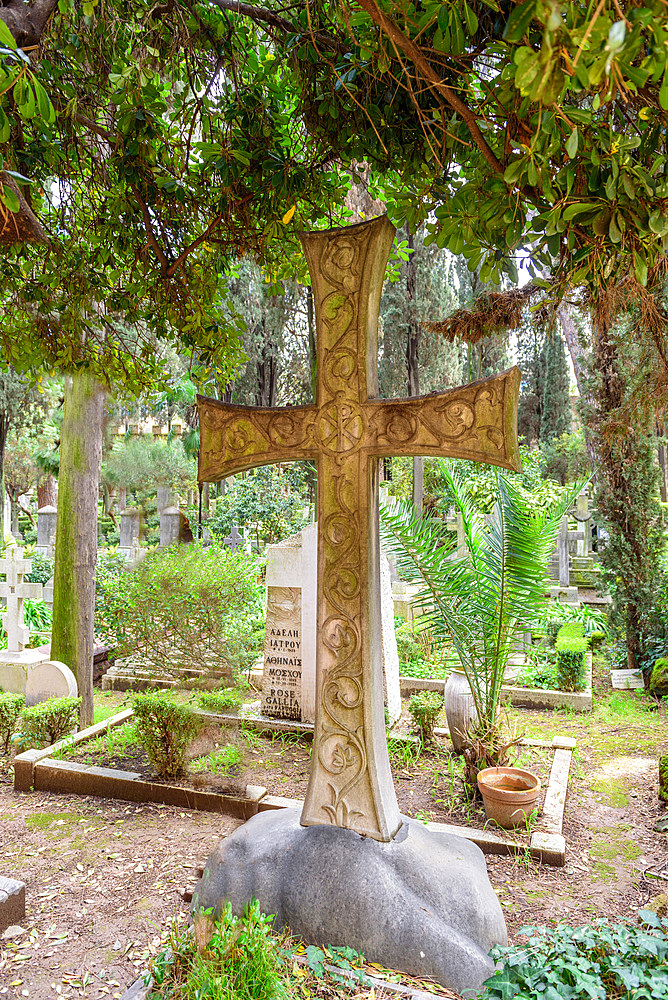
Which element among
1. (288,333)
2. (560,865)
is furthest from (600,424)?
(288,333)

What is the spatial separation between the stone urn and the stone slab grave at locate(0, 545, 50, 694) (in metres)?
4.81

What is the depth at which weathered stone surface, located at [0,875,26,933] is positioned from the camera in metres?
3.18

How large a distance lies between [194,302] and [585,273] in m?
2.43

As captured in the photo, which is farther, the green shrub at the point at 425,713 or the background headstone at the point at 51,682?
the background headstone at the point at 51,682

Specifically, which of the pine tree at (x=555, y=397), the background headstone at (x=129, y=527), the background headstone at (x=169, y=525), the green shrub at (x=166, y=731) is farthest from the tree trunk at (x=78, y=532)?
the pine tree at (x=555, y=397)

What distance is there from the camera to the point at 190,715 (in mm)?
5047

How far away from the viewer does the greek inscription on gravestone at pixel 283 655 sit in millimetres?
6453

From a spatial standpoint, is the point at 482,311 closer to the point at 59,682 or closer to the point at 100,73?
the point at 100,73

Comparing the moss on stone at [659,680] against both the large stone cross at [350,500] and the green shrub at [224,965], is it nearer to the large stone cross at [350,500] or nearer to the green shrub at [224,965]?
the large stone cross at [350,500]

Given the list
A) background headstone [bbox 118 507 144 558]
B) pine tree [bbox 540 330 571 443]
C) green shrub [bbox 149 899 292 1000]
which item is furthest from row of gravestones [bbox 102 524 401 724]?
pine tree [bbox 540 330 571 443]

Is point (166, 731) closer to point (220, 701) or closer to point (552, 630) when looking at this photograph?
point (220, 701)

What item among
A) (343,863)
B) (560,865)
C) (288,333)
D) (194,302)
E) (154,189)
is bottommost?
(560,865)

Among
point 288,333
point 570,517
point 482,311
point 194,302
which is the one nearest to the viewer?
point 194,302

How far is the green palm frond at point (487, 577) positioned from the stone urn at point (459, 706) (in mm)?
315
